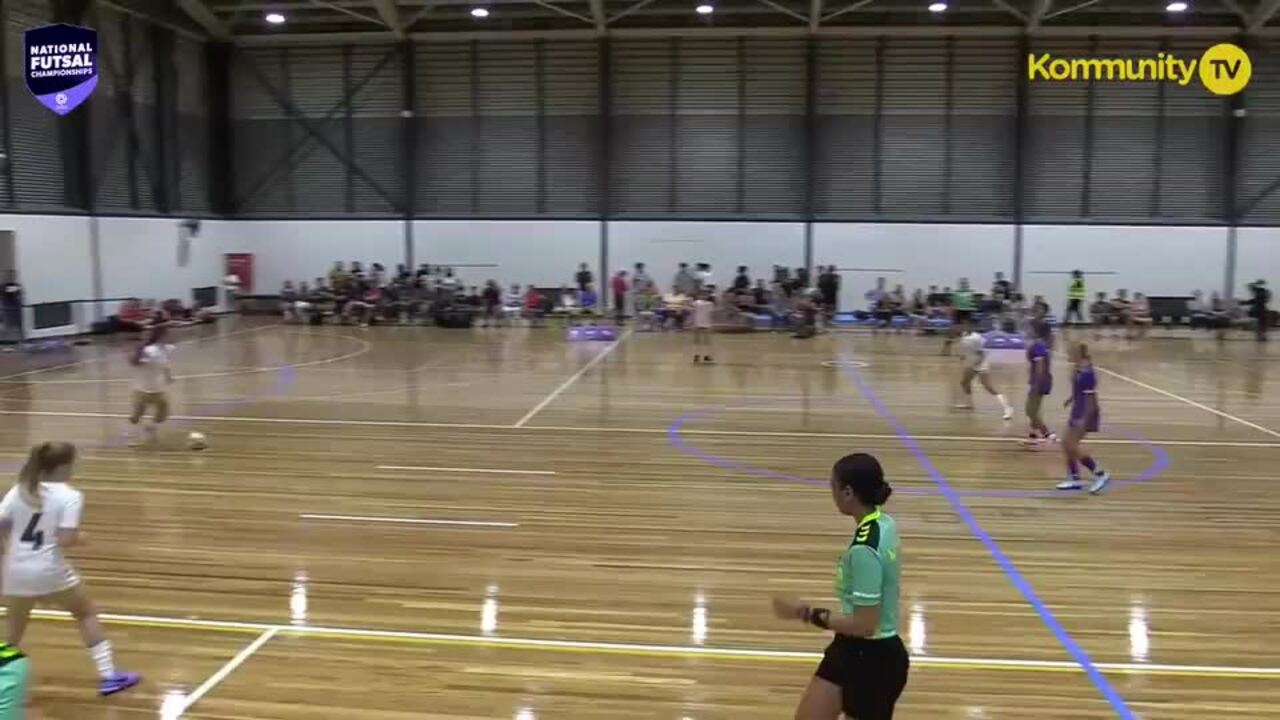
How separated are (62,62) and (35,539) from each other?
634 inches

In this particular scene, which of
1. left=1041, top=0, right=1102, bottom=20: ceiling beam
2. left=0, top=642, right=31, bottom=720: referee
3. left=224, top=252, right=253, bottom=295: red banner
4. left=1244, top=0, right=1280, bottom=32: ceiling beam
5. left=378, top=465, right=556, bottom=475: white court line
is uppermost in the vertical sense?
left=1041, top=0, right=1102, bottom=20: ceiling beam

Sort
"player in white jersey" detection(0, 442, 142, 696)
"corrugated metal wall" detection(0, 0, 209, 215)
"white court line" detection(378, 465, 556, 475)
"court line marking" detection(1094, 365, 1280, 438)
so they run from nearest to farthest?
"player in white jersey" detection(0, 442, 142, 696) < "white court line" detection(378, 465, 556, 475) < "court line marking" detection(1094, 365, 1280, 438) < "corrugated metal wall" detection(0, 0, 209, 215)

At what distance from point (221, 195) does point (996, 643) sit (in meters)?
32.2

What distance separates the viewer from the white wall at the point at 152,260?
27.4 metres

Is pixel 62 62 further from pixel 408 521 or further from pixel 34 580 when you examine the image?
pixel 34 580

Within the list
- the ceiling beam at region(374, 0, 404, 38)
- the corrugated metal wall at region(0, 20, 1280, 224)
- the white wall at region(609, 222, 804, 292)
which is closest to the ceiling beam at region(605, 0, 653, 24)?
the corrugated metal wall at region(0, 20, 1280, 224)

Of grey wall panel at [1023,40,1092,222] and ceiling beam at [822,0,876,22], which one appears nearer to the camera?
ceiling beam at [822,0,876,22]

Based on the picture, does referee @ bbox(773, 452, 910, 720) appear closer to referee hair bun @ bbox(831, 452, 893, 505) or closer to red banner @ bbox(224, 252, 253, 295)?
referee hair bun @ bbox(831, 452, 893, 505)

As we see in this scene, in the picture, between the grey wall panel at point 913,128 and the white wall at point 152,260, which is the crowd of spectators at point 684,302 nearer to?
the white wall at point 152,260

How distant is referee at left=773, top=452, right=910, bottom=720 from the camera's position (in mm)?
3777

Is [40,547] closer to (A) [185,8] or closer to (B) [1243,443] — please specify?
(B) [1243,443]

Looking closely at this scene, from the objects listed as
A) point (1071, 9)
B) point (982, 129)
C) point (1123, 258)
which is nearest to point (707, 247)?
point (982, 129)

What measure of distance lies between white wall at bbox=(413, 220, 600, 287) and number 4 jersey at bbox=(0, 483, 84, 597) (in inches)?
1075

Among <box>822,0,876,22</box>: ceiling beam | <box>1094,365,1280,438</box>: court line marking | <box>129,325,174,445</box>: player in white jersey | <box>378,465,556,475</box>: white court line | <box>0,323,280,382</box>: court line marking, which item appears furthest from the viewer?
<box>822,0,876,22</box>: ceiling beam
